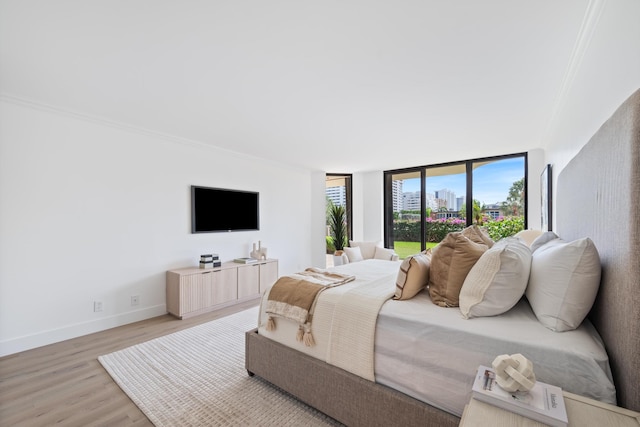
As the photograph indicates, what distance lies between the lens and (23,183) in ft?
8.77

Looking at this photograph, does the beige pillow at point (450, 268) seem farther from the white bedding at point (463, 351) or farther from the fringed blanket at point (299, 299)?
the fringed blanket at point (299, 299)

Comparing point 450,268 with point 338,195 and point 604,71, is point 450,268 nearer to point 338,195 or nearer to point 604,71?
point 604,71

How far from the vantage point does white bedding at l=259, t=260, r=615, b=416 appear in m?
1.07

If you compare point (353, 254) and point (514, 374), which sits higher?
point (514, 374)

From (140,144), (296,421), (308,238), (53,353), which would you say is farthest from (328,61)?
(308,238)

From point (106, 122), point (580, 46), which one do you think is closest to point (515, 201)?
point (580, 46)

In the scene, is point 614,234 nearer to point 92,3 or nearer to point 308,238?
point 92,3

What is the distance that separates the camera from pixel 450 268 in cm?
166

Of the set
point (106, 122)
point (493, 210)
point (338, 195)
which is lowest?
point (493, 210)

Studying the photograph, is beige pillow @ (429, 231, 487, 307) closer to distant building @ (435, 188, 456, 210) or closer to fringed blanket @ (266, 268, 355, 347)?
fringed blanket @ (266, 268, 355, 347)

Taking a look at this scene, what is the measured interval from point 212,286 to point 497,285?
344 cm

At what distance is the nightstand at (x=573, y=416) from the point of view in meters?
0.80

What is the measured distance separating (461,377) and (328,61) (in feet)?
6.84

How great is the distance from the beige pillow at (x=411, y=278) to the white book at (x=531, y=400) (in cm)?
78
